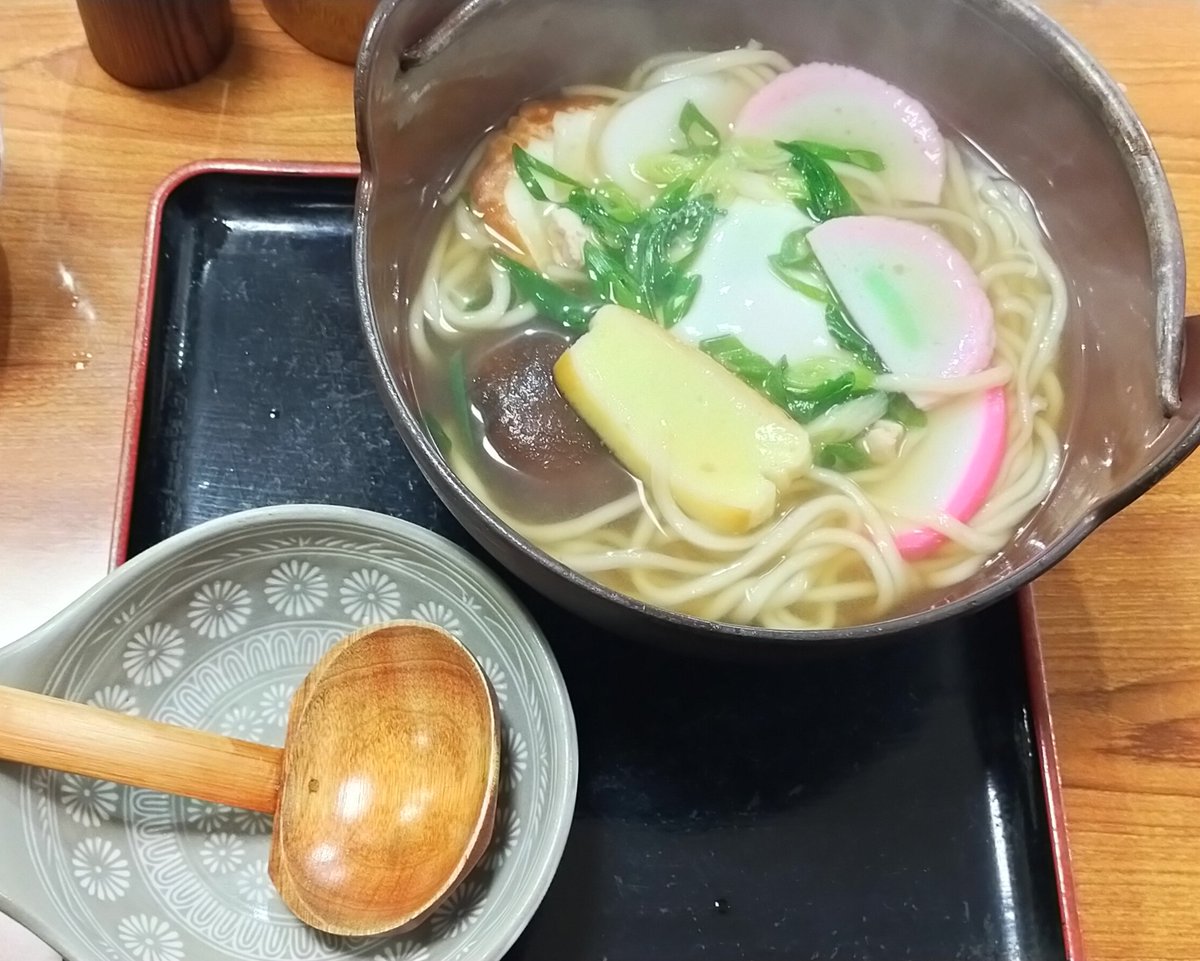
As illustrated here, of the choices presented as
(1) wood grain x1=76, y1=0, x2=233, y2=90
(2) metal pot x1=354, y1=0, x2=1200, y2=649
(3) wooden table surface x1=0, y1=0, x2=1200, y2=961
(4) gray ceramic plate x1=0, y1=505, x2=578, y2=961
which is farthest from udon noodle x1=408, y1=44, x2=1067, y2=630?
(1) wood grain x1=76, y1=0, x2=233, y2=90

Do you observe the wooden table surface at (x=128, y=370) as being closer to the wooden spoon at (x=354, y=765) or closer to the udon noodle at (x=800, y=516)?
the udon noodle at (x=800, y=516)

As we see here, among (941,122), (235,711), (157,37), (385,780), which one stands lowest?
(235,711)

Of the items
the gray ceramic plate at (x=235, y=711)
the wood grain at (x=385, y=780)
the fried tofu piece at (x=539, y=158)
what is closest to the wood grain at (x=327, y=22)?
the fried tofu piece at (x=539, y=158)

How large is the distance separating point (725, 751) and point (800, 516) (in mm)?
354

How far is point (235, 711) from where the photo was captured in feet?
4.53

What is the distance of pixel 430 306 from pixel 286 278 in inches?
13.1

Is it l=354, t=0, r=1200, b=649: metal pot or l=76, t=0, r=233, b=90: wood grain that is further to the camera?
l=76, t=0, r=233, b=90: wood grain

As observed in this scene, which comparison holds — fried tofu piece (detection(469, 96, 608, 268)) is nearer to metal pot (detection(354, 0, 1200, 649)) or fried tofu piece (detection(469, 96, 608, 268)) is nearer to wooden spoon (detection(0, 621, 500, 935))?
metal pot (detection(354, 0, 1200, 649))

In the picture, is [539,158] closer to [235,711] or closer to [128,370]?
[128,370]

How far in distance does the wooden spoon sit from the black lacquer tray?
187mm

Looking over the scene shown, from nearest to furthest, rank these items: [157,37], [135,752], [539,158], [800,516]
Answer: [135,752]
[800,516]
[539,158]
[157,37]

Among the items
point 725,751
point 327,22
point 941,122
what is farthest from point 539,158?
point 725,751

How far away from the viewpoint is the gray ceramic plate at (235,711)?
119 centimetres

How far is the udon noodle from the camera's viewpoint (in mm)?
1335
